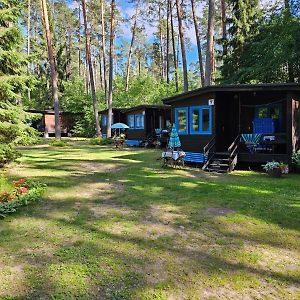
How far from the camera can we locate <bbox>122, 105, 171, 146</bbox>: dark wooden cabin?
22.6 m

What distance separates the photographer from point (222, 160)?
1174 centimetres

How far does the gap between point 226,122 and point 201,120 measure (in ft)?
3.45

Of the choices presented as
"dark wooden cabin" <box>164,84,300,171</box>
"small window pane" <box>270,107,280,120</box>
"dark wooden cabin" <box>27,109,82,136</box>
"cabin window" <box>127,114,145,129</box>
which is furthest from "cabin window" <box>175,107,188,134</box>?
"dark wooden cabin" <box>27,109,82,136</box>

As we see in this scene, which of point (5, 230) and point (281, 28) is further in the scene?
point (281, 28)

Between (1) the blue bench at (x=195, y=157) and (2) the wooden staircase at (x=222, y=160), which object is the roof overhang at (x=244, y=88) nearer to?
(2) the wooden staircase at (x=222, y=160)

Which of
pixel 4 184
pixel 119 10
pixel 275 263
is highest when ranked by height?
pixel 119 10

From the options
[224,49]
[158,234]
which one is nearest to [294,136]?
[158,234]

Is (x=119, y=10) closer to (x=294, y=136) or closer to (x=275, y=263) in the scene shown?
(x=294, y=136)

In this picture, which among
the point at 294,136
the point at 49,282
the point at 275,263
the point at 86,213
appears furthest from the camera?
the point at 294,136

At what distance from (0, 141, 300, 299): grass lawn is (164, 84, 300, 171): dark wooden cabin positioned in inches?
127

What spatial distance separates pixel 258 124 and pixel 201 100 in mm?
2537

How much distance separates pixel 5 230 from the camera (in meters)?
5.19

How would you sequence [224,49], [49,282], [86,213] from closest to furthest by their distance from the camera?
[49,282] < [86,213] < [224,49]

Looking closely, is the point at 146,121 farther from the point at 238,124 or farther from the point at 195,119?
the point at 238,124
